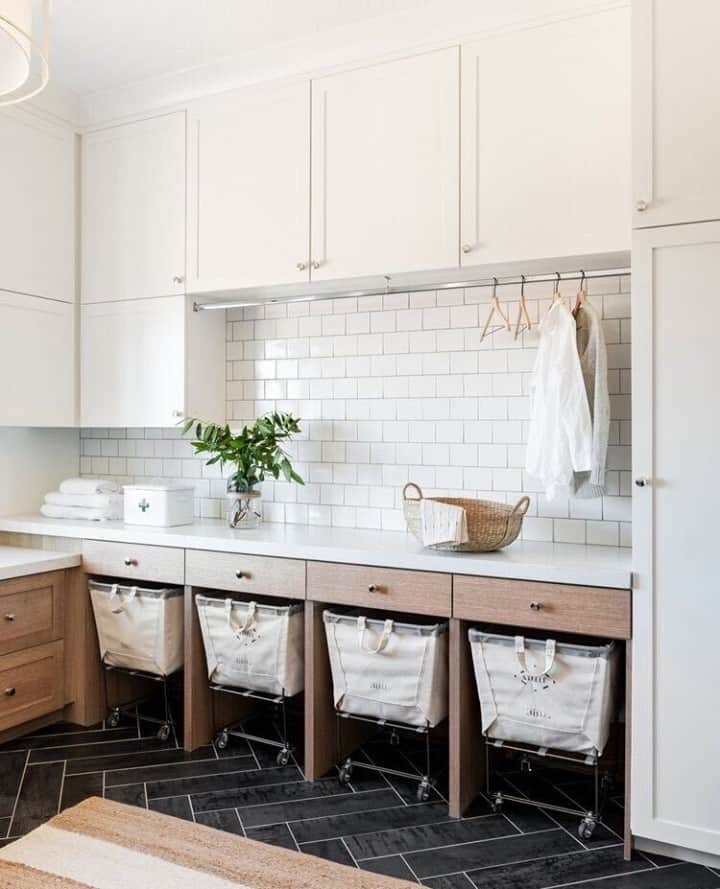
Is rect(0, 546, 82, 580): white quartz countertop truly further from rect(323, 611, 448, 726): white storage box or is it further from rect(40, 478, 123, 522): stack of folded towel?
rect(323, 611, 448, 726): white storage box

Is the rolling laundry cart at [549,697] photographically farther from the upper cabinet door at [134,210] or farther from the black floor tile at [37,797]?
the upper cabinet door at [134,210]

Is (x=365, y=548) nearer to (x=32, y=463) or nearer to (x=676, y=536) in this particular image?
(x=676, y=536)

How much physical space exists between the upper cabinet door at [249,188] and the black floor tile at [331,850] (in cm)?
200

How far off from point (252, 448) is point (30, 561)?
3.26 ft

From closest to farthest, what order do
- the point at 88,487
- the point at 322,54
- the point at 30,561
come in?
the point at 322,54 → the point at 30,561 → the point at 88,487

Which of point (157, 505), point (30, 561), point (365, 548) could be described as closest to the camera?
point (365, 548)

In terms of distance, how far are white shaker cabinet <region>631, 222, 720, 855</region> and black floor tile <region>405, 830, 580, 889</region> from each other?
0.27 m

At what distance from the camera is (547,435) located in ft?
8.76

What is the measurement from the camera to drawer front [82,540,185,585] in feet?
10.3

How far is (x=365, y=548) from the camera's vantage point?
2805 mm

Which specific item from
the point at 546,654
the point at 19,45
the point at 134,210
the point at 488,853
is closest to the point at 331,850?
the point at 488,853

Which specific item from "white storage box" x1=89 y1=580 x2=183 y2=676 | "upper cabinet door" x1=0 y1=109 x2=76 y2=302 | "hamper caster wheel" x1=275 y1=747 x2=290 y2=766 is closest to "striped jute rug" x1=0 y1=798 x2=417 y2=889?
"hamper caster wheel" x1=275 y1=747 x2=290 y2=766

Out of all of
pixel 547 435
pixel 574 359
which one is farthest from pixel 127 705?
pixel 574 359

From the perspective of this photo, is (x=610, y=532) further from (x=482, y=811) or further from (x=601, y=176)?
(x=601, y=176)
